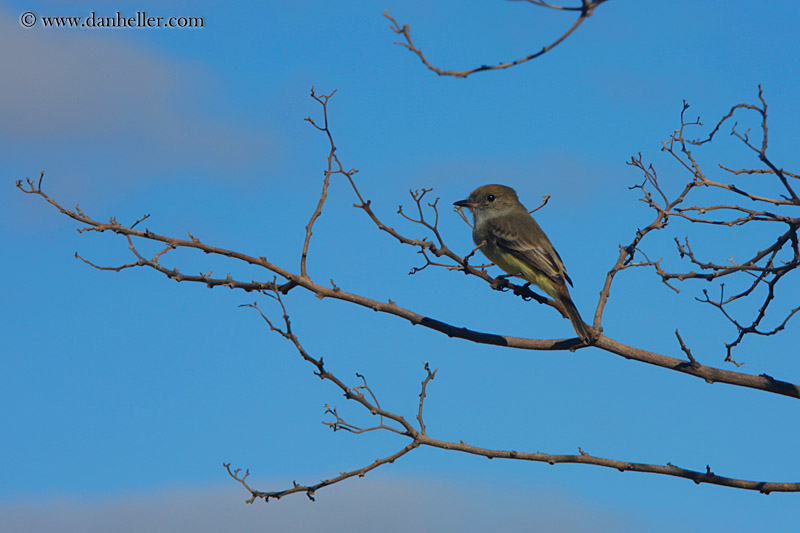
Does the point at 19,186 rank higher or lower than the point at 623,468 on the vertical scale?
higher

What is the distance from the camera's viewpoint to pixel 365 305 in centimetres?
679

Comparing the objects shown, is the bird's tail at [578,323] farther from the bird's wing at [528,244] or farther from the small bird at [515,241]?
the bird's wing at [528,244]

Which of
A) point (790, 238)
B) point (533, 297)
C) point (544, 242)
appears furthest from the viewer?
point (544, 242)

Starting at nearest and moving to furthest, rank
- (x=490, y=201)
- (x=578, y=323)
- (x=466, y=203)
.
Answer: (x=578, y=323) → (x=490, y=201) → (x=466, y=203)

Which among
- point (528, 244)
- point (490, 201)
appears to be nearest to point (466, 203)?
point (490, 201)

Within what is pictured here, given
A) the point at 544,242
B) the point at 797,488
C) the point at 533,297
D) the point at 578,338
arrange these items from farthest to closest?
the point at 544,242 < the point at 533,297 < the point at 578,338 < the point at 797,488

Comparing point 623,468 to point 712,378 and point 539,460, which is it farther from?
point 712,378

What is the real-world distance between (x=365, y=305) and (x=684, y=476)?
296 cm

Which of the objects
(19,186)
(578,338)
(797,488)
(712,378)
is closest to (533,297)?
(578,338)

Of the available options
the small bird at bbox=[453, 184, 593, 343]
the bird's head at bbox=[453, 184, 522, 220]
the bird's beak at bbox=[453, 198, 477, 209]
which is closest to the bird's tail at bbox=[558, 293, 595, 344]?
the small bird at bbox=[453, 184, 593, 343]

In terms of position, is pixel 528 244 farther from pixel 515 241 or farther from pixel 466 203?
pixel 466 203

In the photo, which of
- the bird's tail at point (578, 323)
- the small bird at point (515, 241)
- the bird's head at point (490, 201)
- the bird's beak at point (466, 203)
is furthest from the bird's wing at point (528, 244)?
the bird's tail at point (578, 323)

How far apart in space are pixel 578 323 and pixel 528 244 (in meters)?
2.64

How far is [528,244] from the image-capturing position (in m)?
9.91
